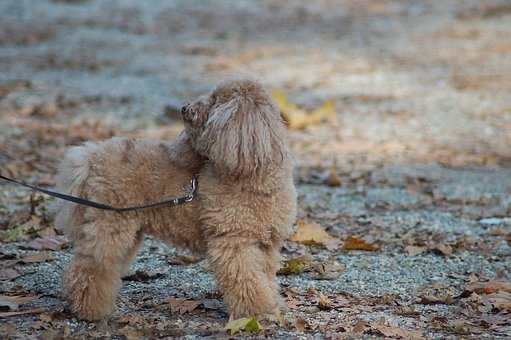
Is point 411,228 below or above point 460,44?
below

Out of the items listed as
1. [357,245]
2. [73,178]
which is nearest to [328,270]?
[357,245]

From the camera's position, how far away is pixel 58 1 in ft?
81.2

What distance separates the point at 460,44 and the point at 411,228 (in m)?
12.6

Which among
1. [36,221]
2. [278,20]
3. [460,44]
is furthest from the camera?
[278,20]

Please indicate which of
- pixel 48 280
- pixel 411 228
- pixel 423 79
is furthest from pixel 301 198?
pixel 423 79

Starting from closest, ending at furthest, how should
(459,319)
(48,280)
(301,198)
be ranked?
1. (459,319)
2. (48,280)
3. (301,198)

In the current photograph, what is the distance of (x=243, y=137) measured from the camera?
4.86m

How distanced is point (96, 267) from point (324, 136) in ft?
24.2

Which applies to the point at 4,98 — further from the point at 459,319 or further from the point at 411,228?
the point at 459,319

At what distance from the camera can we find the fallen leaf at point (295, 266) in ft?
Result: 20.9

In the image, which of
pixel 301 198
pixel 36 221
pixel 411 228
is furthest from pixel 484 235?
pixel 36 221

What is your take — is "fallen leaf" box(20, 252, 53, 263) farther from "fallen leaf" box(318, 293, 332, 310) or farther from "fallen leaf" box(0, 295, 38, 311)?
"fallen leaf" box(318, 293, 332, 310)

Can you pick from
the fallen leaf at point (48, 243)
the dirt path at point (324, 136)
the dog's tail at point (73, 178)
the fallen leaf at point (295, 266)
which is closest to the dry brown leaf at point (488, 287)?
the dirt path at point (324, 136)

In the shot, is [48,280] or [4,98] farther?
[4,98]
